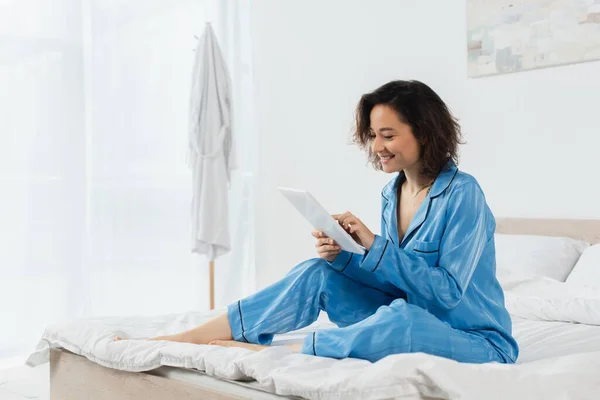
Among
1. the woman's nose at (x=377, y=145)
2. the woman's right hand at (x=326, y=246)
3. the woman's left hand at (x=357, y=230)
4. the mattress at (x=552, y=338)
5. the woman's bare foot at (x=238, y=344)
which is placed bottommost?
the mattress at (x=552, y=338)

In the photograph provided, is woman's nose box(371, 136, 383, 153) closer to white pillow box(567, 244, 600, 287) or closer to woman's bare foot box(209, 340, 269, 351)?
woman's bare foot box(209, 340, 269, 351)

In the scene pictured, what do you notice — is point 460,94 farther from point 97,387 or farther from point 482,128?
point 97,387

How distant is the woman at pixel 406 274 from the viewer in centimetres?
174

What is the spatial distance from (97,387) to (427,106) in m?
1.17

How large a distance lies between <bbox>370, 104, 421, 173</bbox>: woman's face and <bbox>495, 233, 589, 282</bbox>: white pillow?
108cm

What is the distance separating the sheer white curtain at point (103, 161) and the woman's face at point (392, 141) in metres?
2.30

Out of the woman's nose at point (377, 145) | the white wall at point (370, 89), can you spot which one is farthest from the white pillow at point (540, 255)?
the woman's nose at point (377, 145)

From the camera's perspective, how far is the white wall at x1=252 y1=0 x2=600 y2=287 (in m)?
3.23

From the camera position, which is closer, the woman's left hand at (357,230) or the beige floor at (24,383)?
the woman's left hand at (357,230)

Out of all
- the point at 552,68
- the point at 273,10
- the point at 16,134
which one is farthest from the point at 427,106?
the point at 273,10

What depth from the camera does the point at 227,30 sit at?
454cm

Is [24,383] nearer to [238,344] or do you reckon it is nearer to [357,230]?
[238,344]

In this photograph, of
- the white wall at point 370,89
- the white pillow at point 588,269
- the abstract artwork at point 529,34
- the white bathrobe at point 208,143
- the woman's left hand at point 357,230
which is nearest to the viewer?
the woman's left hand at point 357,230

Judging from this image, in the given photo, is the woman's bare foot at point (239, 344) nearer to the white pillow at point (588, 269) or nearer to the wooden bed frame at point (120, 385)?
the wooden bed frame at point (120, 385)
